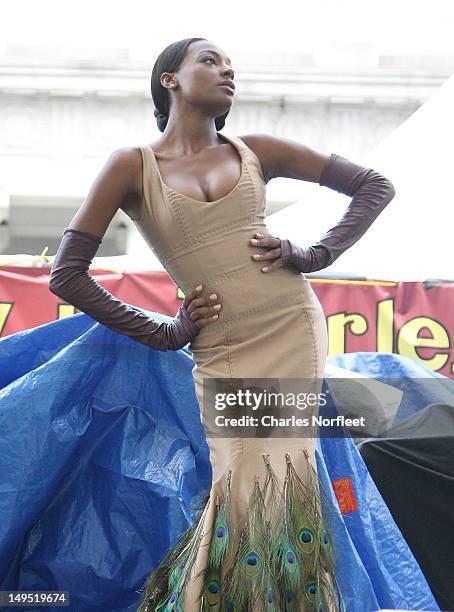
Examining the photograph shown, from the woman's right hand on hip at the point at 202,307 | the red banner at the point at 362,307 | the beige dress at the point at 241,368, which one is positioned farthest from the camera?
the red banner at the point at 362,307

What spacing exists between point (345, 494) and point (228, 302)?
2.60ft

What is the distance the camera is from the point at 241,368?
6.86ft

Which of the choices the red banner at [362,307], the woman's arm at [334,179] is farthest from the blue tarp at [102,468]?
the red banner at [362,307]

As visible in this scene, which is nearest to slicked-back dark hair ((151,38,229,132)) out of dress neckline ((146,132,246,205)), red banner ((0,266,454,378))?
dress neckline ((146,132,246,205))

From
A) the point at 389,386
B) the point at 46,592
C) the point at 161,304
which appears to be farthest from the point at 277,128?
the point at 46,592

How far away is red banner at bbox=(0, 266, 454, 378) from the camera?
474cm

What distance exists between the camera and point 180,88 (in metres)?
2.23

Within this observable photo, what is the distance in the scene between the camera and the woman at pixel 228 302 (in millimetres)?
2006

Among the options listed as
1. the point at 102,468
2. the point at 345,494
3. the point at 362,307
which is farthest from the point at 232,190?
the point at 362,307

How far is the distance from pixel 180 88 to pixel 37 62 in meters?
10.1

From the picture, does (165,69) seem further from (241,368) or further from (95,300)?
(241,368)

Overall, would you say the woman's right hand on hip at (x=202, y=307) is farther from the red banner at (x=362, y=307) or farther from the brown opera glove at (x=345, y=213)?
Answer: the red banner at (x=362, y=307)

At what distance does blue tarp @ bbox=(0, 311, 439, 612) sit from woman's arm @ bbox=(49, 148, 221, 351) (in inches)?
23.5

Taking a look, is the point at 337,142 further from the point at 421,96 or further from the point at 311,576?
the point at 311,576
